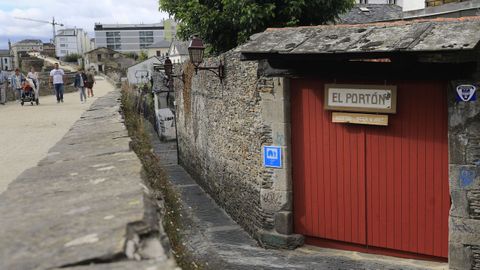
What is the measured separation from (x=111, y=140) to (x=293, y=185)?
4.88 metres

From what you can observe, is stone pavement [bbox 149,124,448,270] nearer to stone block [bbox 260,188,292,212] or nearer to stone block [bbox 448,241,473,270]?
stone block [bbox 448,241,473,270]

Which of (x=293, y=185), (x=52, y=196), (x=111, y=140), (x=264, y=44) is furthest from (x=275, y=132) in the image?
(x=52, y=196)

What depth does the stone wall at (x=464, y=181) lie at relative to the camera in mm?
6969

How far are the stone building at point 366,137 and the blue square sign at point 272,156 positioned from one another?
0.05 ft

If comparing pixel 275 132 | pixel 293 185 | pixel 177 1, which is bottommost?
pixel 293 185

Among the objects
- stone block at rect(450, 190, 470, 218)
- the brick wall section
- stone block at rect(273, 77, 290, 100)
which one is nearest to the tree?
the brick wall section

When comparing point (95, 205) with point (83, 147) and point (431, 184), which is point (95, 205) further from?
point (431, 184)

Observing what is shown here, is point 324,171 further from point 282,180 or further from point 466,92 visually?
point 466,92

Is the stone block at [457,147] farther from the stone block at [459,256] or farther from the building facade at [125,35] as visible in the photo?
the building facade at [125,35]

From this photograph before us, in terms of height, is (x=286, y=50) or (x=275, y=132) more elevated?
(x=286, y=50)

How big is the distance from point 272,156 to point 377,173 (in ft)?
5.74

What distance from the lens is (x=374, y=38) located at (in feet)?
23.5

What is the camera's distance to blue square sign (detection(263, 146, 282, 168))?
892 cm

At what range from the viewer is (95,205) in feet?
8.19
